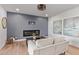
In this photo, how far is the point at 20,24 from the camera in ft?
22.0

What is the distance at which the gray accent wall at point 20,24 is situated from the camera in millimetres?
6148

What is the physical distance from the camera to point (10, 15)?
239 inches

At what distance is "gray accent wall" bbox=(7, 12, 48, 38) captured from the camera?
6.15m

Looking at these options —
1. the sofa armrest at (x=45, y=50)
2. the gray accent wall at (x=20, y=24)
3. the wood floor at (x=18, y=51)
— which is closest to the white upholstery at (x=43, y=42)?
the sofa armrest at (x=45, y=50)

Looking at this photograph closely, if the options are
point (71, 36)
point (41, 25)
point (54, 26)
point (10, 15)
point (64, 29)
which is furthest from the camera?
point (41, 25)

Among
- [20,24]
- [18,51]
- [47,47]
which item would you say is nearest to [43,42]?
[47,47]

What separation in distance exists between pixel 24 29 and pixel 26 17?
93 centimetres

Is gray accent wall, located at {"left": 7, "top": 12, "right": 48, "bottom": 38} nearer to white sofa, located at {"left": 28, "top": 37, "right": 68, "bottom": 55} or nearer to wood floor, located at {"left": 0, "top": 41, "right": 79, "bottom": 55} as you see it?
wood floor, located at {"left": 0, "top": 41, "right": 79, "bottom": 55}

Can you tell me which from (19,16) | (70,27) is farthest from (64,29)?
(19,16)

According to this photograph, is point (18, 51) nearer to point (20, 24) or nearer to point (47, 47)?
point (47, 47)

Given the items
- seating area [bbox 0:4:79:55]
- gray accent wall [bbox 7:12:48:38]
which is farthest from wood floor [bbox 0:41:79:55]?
gray accent wall [bbox 7:12:48:38]

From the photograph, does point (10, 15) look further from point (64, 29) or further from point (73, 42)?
point (73, 42)

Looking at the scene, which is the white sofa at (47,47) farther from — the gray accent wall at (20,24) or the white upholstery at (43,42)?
the gray accent wall at (20,24)
